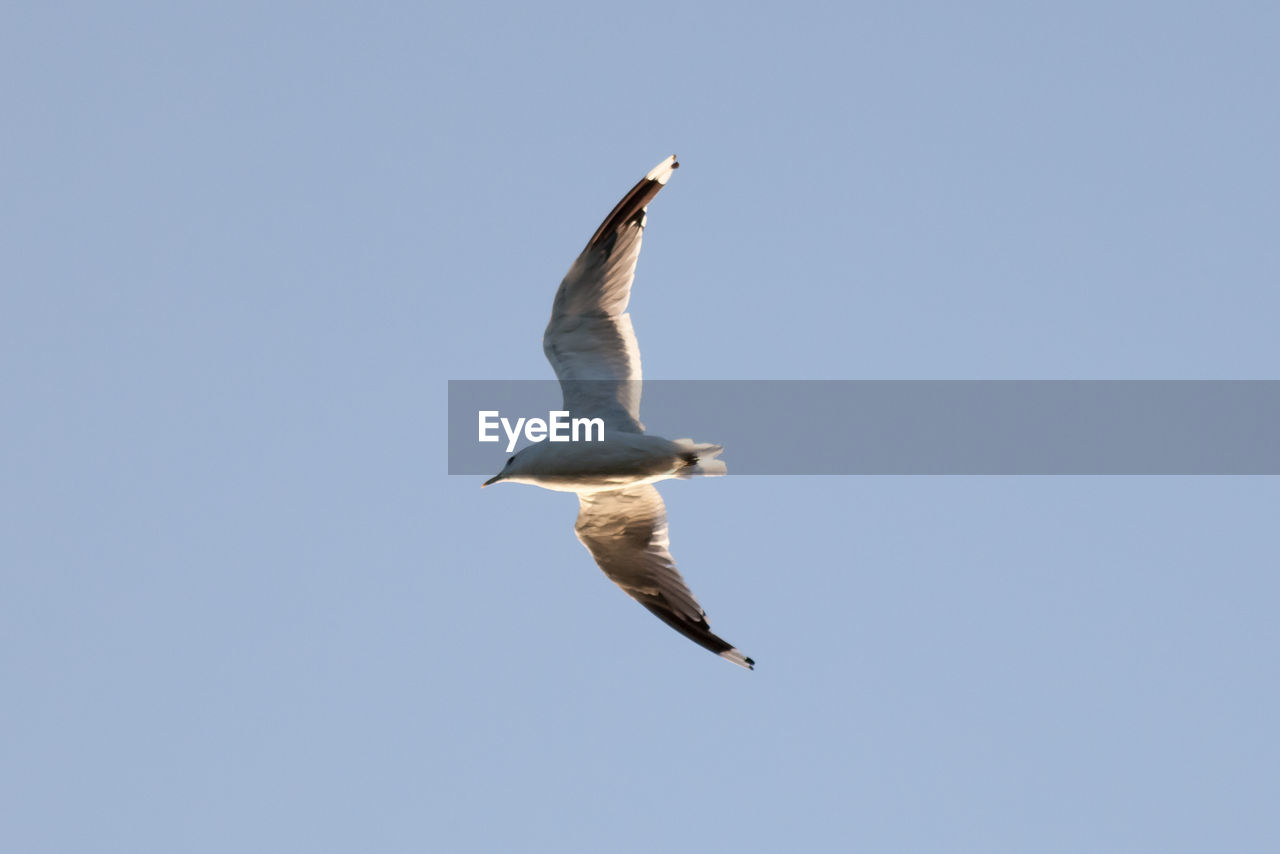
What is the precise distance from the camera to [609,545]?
15.5m

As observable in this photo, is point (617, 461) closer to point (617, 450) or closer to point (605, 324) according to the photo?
point (617, 450)

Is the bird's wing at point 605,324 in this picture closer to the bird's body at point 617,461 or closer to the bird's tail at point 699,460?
the bird's body at point 617,461

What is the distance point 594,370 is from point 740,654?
2.73 metres

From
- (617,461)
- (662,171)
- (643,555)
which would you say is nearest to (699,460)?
(617,461)

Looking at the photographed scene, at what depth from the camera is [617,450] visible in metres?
14.4

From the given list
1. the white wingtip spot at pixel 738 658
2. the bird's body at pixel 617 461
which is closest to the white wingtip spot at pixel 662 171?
the bird's body at pixel 617 461

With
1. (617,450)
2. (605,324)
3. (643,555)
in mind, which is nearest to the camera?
Answer: (617,450)

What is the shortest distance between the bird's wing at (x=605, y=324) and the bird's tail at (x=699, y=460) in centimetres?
68

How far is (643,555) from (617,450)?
140 cm

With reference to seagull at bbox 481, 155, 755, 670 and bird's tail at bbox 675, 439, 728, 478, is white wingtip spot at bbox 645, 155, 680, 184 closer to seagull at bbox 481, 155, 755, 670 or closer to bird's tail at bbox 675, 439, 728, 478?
seagull at bbox 481, 155, 755, 670

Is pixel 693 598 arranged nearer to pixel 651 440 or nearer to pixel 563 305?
pixel 651 440

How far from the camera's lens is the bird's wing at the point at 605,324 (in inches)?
582

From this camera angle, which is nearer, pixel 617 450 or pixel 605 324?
pixel 617 450

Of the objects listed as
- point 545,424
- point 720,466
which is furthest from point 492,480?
point 720,466
